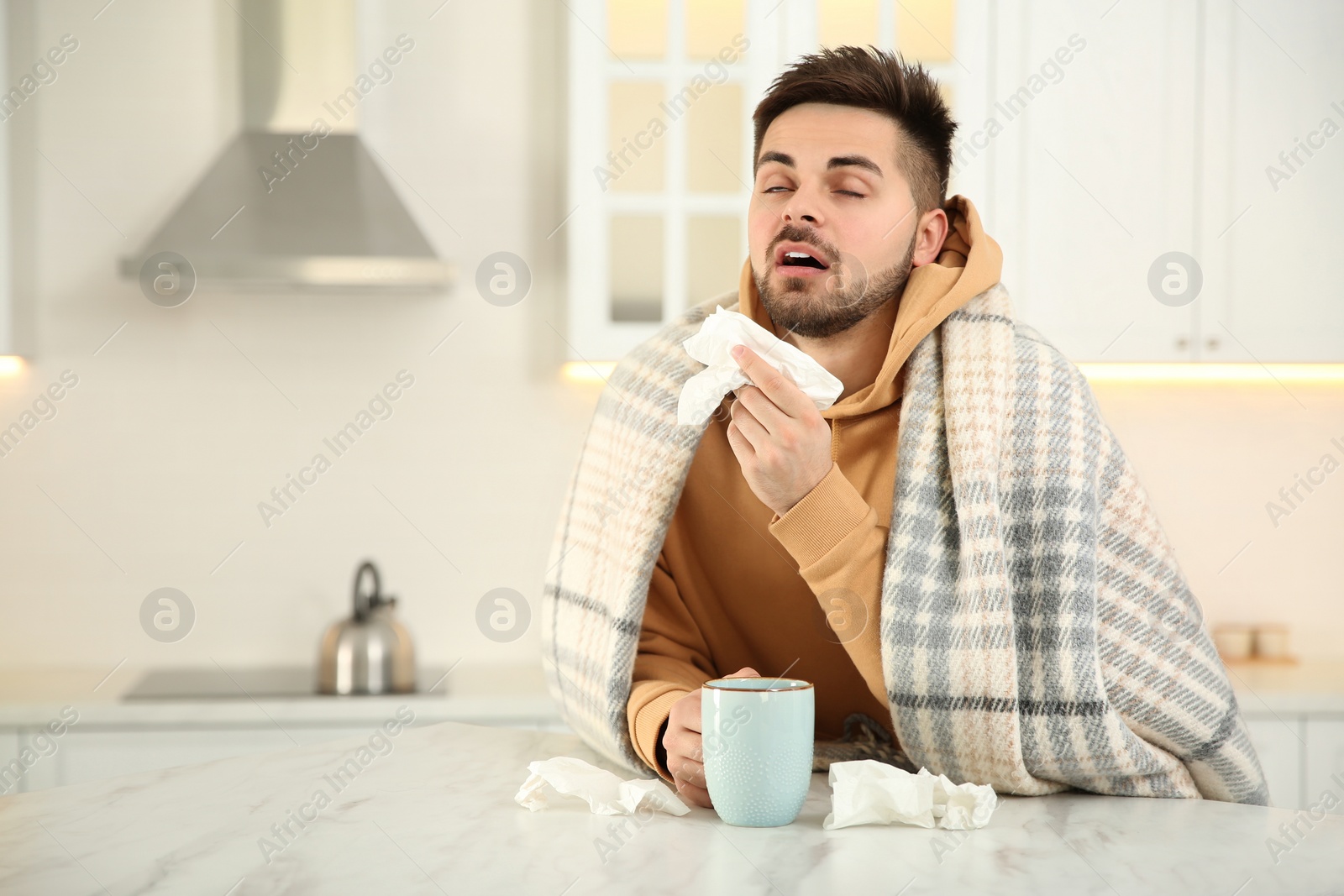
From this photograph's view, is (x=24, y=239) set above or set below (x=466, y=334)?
above

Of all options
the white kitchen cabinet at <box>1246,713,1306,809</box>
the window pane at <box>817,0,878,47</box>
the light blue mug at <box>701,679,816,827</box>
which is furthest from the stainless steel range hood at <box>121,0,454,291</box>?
the white kitchen cabinet at <box>1246,713,1306,809</box>

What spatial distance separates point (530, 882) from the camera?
2.22 feet

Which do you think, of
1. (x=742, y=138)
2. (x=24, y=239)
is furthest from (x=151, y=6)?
(x=742, y=138)

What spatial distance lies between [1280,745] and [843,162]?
1727mm

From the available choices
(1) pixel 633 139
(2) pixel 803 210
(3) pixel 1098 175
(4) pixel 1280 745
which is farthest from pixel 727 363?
(4) pixel 1280 745

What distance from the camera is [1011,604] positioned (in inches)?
39.3

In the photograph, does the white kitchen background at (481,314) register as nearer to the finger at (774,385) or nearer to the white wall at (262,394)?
the white wall at (262,394)

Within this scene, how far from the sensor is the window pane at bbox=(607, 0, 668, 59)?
2520mm

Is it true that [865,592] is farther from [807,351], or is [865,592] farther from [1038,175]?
[1038,175]

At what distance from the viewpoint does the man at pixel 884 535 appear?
3.23 feet

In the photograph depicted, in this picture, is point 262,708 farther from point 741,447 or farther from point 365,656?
point 741,447

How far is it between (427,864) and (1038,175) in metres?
2.19

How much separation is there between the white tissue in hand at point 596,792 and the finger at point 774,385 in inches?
14.5

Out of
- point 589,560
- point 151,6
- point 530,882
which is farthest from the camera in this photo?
point 151,6
